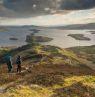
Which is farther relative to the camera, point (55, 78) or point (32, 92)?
point (55, 78)

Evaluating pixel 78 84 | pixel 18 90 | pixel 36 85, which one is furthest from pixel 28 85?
pixel 78 84

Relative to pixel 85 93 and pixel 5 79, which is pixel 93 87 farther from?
pixel 5 79

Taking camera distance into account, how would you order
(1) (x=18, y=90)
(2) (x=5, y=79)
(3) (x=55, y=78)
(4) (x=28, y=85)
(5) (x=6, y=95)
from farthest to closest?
(2) (x=5, y=79), (3) (x=55, y=78), (4) (x=28, y=85), (1) (x=18, y=90), (5) (x=6, y=95)

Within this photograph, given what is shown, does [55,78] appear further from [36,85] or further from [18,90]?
[18,90]

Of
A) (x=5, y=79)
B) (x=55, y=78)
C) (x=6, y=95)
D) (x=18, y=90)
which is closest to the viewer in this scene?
(x=6, y=95)

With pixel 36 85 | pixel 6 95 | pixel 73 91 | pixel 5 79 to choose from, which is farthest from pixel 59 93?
pixel 5 79

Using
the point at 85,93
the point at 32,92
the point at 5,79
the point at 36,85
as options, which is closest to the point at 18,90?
the point at 32,92

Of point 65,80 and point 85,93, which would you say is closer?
point 85,93

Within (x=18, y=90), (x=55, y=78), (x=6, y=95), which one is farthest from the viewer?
(x=55, y=78)

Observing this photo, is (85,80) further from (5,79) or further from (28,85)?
(5,79)
